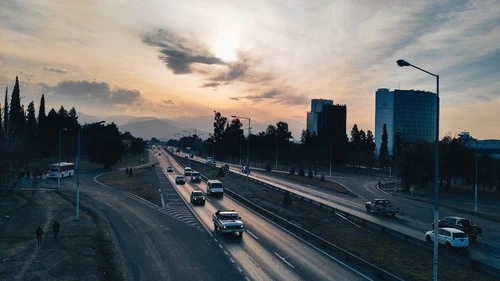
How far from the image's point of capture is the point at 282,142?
162000mm

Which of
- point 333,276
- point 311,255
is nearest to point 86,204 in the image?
point 311,255

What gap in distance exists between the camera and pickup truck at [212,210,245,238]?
34.5 meters

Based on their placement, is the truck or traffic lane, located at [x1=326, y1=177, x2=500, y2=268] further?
the truck

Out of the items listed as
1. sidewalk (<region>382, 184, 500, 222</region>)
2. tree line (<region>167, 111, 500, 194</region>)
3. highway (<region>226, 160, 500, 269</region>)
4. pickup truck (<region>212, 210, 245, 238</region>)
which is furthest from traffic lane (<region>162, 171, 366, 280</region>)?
tree line (<region>167, 111, 500, 194</region>)

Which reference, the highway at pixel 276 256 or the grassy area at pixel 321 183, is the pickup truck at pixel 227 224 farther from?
the grassy area at pixel 321 183

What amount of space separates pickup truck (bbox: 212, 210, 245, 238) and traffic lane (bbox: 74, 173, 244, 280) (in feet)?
4.77

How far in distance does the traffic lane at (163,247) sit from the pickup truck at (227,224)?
57.2 inches

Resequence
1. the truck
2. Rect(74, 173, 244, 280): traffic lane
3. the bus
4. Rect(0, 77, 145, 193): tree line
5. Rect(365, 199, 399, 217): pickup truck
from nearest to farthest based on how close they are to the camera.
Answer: Rect(74, 173, 244, 280): traffic lane < Rect(365, 199, 399, 217): pickup truck < Rect(0, 77, 145, 193): tree line < the truck < the bus

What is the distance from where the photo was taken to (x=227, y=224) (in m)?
34.5

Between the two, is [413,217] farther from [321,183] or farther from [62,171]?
[62,171]

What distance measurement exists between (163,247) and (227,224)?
19.3 feet

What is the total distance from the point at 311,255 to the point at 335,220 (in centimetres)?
1520

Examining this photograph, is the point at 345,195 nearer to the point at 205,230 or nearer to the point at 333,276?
the point at 205,230

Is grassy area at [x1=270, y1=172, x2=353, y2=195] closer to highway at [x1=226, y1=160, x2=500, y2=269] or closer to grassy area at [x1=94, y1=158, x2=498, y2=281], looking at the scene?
highway at [x1=226, y1=160, x2=500, y2=269]
